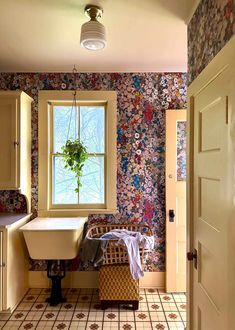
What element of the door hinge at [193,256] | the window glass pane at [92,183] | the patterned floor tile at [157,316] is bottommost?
the patterned floor tile at [157,316]

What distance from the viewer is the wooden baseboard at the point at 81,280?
10.6ft

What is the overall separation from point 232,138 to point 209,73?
0.50m

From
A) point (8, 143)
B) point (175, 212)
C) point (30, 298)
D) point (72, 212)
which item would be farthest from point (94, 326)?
point (8, 143)

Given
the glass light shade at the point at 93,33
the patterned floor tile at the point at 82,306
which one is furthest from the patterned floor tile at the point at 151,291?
the glass light shade at the point at 93,33

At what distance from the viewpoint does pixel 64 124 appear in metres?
3.35

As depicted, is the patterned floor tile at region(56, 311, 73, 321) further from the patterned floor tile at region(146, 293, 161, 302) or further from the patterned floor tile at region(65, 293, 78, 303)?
the patterned floor tile at region(146, 293, 161, 302)

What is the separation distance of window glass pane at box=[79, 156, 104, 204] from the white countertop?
27 centimetres

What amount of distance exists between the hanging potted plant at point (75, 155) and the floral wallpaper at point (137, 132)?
411 mm

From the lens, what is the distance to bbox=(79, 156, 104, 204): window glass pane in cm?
333

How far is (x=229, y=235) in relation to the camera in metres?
1.25

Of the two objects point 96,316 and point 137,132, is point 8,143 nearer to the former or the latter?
point 137,132

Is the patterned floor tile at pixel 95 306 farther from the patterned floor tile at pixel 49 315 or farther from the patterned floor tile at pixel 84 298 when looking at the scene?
the patterned floor tile at pixel 49 315

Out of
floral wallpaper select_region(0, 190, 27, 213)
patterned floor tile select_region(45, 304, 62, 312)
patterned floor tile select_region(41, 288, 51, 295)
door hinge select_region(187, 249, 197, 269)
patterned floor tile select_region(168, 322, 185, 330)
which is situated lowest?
patterned floor tile select_region(168, 322, 185, 330)

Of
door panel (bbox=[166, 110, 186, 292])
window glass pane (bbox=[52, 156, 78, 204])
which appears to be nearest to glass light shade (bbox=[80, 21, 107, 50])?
door panel (bbox=[166, 110, 186, 292])
